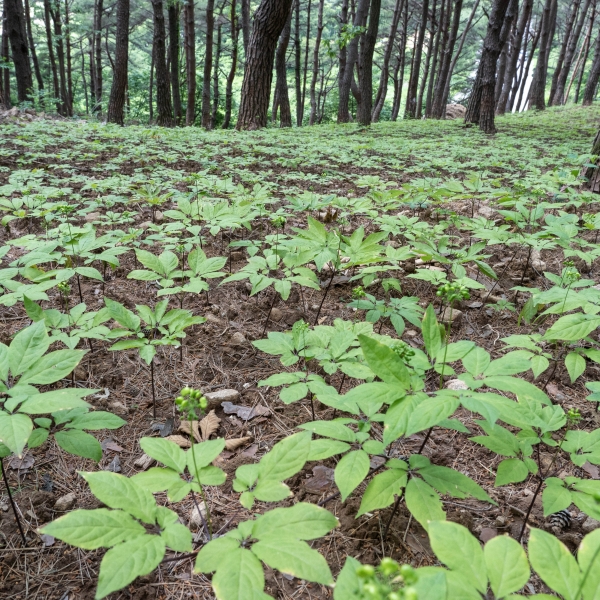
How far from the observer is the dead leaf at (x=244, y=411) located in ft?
6.08

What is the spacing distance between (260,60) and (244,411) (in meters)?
9.53

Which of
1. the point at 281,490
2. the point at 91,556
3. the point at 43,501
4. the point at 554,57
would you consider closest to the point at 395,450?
the point at 281,490

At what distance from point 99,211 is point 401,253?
3.05 meters

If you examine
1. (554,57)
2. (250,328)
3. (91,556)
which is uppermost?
(554,57)

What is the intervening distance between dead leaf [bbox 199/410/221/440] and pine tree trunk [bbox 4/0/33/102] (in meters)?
16.0

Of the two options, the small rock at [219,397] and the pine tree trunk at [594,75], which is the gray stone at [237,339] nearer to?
the small rock at [219,397]

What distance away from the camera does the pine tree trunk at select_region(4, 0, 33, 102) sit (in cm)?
1243

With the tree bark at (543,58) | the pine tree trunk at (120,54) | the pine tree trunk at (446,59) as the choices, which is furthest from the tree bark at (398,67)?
the pine tree trunk at (120,54)

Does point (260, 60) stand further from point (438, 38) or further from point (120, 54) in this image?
point (438, 38)

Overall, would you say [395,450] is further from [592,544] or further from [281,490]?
[592,544]

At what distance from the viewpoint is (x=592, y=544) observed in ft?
2.65

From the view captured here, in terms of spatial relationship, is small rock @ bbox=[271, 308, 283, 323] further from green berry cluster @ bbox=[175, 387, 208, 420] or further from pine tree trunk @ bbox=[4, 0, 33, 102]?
pine tree trunk @ bbox=[4, 0, 33, 102]

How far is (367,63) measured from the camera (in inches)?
435

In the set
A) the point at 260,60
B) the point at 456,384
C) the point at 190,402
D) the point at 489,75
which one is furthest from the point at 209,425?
the point at 489,75
